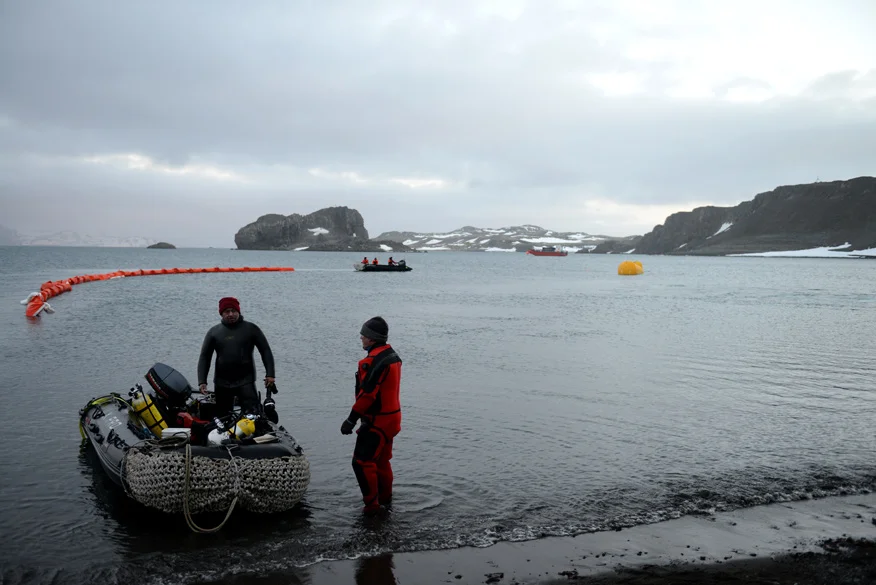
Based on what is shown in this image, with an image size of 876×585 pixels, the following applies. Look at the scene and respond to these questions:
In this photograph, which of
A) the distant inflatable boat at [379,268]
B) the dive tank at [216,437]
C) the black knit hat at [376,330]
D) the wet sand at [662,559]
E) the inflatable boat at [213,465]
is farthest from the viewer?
the distant inflatable boat at [379,268]

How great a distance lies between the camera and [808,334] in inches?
915

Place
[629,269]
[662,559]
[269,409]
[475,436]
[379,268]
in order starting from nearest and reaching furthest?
1. [662,559]
2. [269,409]
3. [475,436]
4. [379,268]
5. [629,269]

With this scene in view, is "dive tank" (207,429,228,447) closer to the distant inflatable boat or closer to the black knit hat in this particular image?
the black knit hat

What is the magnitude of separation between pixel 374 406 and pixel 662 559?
9.90 feet

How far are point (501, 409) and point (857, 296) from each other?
41548mm

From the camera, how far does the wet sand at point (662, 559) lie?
557 centimetres

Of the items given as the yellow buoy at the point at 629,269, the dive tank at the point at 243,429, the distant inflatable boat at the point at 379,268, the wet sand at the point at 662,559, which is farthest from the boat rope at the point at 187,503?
the yellow buoy at the point at 629,269

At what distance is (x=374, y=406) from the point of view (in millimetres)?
6684

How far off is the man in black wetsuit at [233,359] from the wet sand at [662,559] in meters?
2.54

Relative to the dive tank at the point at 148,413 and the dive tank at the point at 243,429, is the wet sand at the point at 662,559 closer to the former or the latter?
the dive tank at the point at 243,429

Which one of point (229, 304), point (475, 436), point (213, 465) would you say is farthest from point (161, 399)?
point (475, 436)

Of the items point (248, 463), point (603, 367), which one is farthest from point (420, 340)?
point (248, 463)

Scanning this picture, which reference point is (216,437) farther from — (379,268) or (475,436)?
(379,268)

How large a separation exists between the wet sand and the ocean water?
0.25 metres
